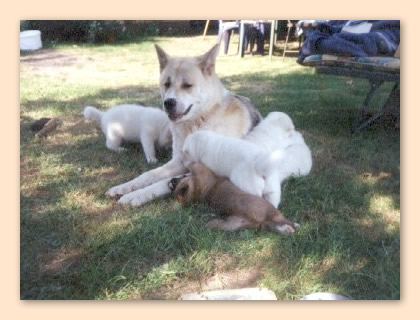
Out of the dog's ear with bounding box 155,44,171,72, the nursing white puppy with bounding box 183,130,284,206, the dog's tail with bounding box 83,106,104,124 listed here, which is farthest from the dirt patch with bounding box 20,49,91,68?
the nursing white puppy with bounding box 183,130,284,206

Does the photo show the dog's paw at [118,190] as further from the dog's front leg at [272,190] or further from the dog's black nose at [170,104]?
the dog's front leg at [272,190]

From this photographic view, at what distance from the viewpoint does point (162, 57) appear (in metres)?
3.25

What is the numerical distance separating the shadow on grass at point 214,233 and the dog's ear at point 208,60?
80 cm

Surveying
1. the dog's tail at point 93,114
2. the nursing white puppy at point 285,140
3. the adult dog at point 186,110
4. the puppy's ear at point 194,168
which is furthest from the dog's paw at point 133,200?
the dog's tail at point 93,114

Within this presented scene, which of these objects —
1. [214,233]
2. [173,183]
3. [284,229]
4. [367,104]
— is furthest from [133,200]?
[367,104]

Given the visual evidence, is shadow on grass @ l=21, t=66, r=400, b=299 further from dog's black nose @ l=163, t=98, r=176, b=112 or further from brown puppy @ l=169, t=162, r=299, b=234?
dog's black nose @ l=163, t=98, r=176, b=112

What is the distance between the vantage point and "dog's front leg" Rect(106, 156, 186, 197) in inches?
122

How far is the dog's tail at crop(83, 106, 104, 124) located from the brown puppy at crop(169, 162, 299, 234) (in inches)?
56.1

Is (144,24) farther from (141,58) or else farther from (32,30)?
(141,58)

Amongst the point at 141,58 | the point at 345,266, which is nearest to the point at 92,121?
the point at 141,58

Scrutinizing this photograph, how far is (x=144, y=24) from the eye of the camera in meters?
2.95

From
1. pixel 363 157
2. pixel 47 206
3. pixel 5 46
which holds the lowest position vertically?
pixel 47 206

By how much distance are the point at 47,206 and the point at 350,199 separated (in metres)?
1.85

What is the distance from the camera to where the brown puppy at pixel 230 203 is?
2588 mm
